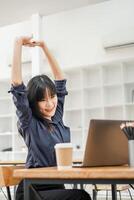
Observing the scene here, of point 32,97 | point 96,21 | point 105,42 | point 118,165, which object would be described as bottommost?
point 118,165

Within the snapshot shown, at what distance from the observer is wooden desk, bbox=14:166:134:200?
0.91 m

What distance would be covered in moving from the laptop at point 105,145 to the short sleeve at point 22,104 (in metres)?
0.32

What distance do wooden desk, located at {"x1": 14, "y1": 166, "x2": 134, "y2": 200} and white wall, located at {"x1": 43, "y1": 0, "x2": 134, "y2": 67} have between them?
206 inches

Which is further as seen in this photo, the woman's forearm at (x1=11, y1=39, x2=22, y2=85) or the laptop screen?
the woman's forearm at (x1=11, y1=39, x2=22, y2=85)

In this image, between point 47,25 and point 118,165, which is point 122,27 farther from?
point 118,165

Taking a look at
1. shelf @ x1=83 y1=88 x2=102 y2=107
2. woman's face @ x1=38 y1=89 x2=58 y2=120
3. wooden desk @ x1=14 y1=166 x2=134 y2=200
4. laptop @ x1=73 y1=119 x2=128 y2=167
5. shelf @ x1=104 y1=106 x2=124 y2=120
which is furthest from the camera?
shelf @ x1=83 y1=88 x2=102 y2=107

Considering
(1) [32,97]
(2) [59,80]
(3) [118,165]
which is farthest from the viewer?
(2) [59,80]

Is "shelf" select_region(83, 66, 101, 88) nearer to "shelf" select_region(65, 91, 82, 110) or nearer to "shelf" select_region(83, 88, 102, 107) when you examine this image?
"shelf" select_region(83, 88, 102, 107)

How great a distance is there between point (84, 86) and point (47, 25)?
164cm

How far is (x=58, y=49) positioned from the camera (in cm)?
673

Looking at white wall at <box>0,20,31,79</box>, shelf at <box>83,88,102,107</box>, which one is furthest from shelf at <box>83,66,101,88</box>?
white wall at <box>0,20,31,79</box>

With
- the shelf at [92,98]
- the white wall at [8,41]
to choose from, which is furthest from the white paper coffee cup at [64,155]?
the white wall at [8,41]

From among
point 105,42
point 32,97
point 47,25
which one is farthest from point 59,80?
point 47,25

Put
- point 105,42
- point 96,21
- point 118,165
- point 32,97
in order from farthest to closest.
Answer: point 96,21, point 105,42, point 32,97, point 118,165
